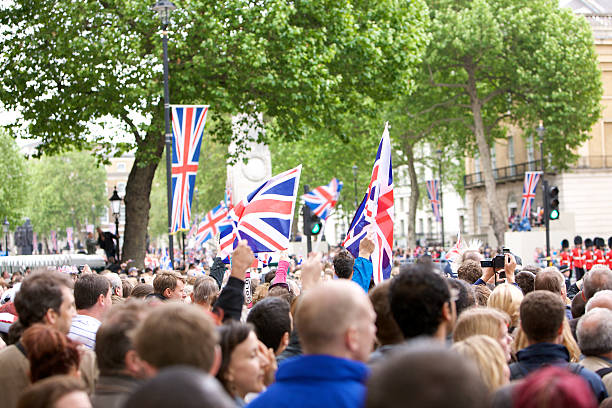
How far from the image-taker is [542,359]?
4672 mm

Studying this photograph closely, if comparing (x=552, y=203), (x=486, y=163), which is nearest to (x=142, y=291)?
(x=552, y=203)

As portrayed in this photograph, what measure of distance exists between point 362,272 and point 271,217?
2.31 m

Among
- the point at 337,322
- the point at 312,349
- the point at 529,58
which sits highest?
the point at 529,58

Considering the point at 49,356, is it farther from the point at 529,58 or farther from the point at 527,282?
the point at 529,58

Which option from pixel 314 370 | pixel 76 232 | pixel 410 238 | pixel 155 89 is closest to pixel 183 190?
pixel 155 89

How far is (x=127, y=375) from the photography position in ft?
12.5

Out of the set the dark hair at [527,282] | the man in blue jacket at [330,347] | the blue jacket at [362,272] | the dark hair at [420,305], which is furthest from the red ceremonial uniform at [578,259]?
the man in blue jacket at [330,347]

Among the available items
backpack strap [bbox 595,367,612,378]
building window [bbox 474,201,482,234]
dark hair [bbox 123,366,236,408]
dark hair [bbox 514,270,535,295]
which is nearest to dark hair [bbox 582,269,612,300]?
dark hair [bbox 514,270,535,295]

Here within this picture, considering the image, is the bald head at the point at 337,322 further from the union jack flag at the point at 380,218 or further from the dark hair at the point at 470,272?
the dark hair at the point at 470,272

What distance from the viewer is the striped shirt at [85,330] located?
5.64 metres

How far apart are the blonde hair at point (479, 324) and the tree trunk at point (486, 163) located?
38.2 m

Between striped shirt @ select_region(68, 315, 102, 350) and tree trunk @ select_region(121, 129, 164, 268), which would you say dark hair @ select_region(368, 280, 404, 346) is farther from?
tree trunk @ select_region(121, 129, 164, 268)

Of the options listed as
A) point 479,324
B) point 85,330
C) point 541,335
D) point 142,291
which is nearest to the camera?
point 479,324

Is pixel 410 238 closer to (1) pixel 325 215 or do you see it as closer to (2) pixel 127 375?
(1) pixel 325 215
